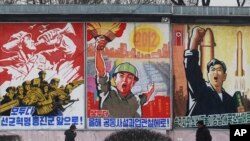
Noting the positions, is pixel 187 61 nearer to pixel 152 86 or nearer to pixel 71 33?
pixel 152 86

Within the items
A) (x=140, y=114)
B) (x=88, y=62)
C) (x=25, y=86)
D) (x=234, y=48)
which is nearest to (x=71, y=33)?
(x=88, y=62)

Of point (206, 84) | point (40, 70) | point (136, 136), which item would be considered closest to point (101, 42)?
point (40, 70)

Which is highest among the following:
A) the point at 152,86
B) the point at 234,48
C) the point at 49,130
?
the point at 234,48

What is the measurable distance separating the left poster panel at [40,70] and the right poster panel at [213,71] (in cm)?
312

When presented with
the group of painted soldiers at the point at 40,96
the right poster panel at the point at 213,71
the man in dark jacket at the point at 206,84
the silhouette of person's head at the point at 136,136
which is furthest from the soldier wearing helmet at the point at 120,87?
the silhouette of person's head at the point at 136,136

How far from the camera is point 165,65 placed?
58.5ft

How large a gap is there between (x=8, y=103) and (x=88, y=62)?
2733 millimetres

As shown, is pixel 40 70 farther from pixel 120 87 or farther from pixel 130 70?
pixel 130 70

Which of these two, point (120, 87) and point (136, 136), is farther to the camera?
point (120, 87)

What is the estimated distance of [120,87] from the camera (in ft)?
58.8

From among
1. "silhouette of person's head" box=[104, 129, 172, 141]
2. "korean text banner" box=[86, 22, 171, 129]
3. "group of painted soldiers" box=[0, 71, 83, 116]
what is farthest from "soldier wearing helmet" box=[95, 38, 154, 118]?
"silhouette of person's head" box=[104, 129, 172, 141]

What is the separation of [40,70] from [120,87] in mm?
2504

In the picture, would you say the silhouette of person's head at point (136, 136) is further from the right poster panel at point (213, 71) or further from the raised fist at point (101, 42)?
the raised fist at point (101, 42)

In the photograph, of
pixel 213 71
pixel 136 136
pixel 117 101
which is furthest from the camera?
pixel 213 71
